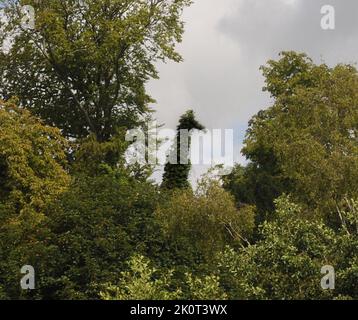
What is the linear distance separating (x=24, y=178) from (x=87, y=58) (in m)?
13.4

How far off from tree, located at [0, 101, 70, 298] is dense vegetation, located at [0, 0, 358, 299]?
3.0 inches

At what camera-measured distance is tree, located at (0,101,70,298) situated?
1237 inches

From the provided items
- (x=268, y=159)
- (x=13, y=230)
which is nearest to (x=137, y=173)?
(x=268, y=159)

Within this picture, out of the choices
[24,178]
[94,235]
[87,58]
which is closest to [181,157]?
[87,58]

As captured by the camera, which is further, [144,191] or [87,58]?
[87,58]

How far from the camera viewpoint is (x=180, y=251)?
31.1 metres

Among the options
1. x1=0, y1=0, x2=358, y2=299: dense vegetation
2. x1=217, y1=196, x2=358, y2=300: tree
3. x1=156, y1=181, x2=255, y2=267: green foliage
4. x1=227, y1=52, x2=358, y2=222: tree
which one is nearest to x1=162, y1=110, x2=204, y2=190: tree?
x1=0, y1=0, x2=358, y2=299: dense vegetation

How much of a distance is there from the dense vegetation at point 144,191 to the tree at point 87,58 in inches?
3.5

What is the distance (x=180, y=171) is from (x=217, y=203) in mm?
21387

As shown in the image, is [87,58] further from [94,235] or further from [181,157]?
[94,235]

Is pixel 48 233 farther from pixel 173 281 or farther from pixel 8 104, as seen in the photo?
pixel 8 104

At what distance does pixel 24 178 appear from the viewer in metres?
36.3

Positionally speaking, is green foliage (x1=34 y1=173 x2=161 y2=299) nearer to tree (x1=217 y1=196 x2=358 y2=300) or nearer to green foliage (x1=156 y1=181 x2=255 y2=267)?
green foliage (x1=156 y1=181 x2=255 y2=267)
